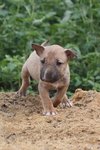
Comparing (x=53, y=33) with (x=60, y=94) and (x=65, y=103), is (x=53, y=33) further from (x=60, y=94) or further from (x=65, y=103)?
(x=60, y=94)

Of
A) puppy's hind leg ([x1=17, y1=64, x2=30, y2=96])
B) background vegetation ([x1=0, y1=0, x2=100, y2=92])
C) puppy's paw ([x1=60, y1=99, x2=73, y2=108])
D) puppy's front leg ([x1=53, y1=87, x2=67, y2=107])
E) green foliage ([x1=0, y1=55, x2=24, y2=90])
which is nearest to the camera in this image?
puppy's front leg ([x1=53, y1=87, x2=67, y2=107])

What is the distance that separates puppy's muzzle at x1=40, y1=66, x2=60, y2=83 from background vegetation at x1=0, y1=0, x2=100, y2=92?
2.69 metres

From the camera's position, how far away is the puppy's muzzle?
8.38 m

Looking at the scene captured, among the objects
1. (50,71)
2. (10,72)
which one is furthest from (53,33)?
(50,71)

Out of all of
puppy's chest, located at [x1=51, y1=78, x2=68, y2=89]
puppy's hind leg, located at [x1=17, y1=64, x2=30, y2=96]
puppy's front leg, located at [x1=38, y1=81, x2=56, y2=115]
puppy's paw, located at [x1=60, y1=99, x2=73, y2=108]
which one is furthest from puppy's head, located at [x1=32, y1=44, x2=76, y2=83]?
puppy's hind leg, located at [x1=17, y1=64, x2=30, y2=96]

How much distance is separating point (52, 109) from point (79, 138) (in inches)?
50.5

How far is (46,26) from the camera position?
43.2 feet

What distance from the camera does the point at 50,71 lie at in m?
8.43

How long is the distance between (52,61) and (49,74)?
9.2 inches

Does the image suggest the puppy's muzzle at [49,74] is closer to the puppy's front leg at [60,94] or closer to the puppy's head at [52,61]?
the puppy's head at [52,61]

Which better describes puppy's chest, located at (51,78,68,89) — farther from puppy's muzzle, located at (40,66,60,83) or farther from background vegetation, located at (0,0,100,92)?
background vegetation, located at (0,0,100,92)

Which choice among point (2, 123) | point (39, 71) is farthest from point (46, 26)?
point (2, 123)

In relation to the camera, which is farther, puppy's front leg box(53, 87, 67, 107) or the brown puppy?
puppy's front leg box(53, 87, 67, 107)

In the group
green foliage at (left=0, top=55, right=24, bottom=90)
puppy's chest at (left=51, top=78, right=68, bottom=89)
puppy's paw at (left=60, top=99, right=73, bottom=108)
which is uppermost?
puppy's chest at (left=51, top=78, right=68, bottom=89)
